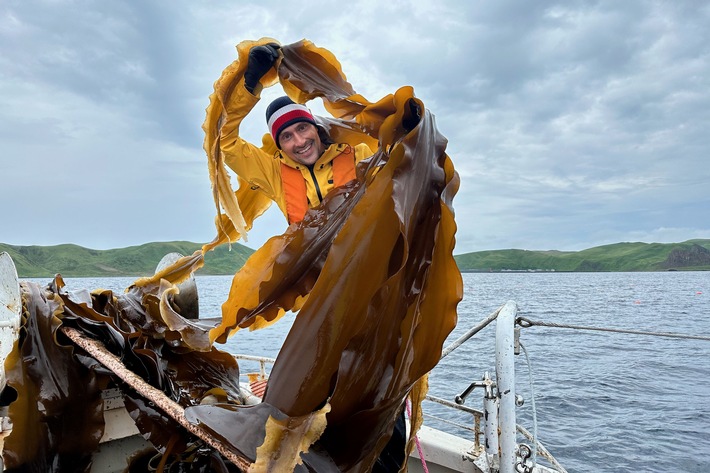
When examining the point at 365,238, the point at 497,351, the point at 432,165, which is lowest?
the point at 497,351

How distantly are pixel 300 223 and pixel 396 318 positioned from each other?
1.72 feet

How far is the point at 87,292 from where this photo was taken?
3143 mm

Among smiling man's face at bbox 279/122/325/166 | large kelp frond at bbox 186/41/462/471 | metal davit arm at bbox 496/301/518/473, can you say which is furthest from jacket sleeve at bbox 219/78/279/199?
metal davit arm at bbox 496/301/518/473

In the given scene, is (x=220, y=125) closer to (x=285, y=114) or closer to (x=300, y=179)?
(x=285, y=114)

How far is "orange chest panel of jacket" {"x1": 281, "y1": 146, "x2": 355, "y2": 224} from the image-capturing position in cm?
232

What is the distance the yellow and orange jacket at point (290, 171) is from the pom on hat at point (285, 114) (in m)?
0.17

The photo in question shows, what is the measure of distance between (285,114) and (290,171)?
1.05ft

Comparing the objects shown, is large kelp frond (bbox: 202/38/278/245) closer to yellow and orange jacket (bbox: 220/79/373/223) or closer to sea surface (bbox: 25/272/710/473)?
yellow and orange jacket (bbox: 220/79/373/223)

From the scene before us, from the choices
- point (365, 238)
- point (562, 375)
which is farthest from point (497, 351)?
point (562, 375)

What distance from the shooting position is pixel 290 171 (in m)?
2.41

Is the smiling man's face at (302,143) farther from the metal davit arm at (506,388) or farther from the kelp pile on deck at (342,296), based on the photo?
the metal davit arm at (506,388)

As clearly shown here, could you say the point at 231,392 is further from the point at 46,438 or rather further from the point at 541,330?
the point at 541,330

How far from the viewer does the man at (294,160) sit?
7.32 ft

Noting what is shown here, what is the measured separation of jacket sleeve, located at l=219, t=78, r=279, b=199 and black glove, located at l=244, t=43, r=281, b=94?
0.17ft
